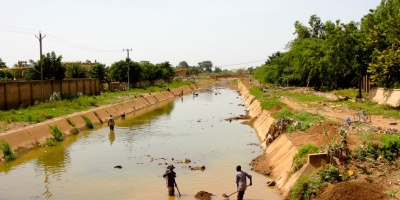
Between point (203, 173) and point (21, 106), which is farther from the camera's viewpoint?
point (21, 106)

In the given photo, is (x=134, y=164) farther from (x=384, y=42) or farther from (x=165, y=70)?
(x=165, y=70)

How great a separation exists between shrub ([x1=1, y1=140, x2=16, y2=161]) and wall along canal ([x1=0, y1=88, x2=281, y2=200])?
1.50 ft

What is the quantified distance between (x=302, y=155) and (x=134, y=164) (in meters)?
9.15

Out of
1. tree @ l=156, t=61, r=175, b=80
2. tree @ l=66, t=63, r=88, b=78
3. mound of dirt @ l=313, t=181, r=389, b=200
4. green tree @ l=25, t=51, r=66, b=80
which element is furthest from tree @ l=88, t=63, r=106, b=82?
mound of dirt @ l=313, t=181, r=389, b=200

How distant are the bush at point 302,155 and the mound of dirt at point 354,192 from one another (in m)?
2.64

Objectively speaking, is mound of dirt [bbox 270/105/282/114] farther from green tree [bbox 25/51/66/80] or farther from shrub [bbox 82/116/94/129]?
green tree [bbox 25/51/66/80]

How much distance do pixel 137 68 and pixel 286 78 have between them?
25997 mm

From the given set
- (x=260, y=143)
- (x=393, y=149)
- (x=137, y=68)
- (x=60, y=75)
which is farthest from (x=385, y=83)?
(x=137, y=68)

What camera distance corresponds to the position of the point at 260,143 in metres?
26.1

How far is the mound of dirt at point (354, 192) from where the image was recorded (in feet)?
36.0

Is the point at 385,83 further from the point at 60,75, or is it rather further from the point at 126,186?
the point at 60,75

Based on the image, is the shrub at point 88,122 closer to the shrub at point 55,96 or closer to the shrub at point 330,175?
the shrub at point 55,96

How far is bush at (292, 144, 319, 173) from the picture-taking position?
14.6m

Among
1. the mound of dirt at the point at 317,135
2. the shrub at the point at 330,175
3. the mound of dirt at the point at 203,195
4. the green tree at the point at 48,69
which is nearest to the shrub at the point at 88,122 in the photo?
the green tree at the point at 48,69
